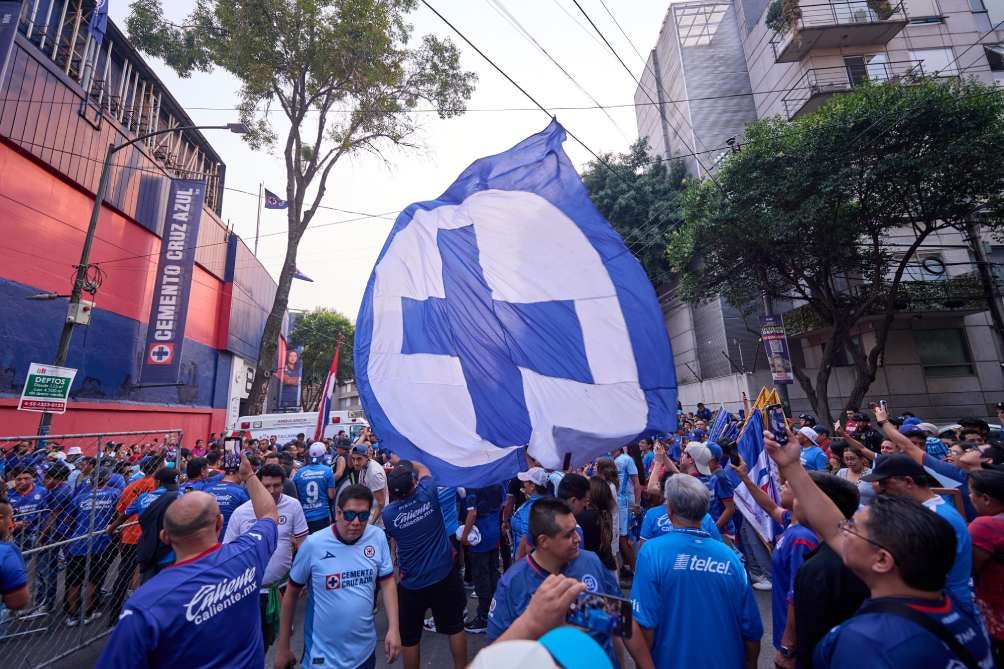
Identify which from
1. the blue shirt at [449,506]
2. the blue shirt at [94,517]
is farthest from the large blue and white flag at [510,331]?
the blue shirt at [94,517]

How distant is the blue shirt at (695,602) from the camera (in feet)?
8.09

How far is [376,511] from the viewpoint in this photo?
19.8ft

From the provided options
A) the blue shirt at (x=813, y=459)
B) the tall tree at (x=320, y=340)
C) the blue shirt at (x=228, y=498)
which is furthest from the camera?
the tall tree at (x=320, y=340)

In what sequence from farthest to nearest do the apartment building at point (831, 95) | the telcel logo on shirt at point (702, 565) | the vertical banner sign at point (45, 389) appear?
the apartment building at point (831, 95) < the vertical banner sign at point (45, 389) < the telcel logo on shirt at point (702, 565)

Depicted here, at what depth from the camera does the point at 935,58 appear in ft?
68.0

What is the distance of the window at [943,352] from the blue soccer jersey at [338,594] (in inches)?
904

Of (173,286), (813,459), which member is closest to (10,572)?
(813,459)

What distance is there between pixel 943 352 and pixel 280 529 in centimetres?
2397

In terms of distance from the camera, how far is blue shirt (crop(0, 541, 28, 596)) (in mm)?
3133

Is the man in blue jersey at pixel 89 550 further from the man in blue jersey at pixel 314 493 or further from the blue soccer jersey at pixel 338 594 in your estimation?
the blue soccer jersey at pixel 338 594

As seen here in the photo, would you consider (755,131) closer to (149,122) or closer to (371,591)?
Result: (371,591)

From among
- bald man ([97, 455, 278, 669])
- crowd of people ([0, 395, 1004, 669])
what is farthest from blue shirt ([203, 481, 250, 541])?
bald man ([97, 455, 278, 669])

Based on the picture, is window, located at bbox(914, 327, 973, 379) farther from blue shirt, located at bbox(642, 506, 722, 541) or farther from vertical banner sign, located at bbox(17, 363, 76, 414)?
vertical banner sign, located at bbox(17, 363, 76, 414)

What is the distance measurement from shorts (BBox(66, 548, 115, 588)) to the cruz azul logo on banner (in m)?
12.7
